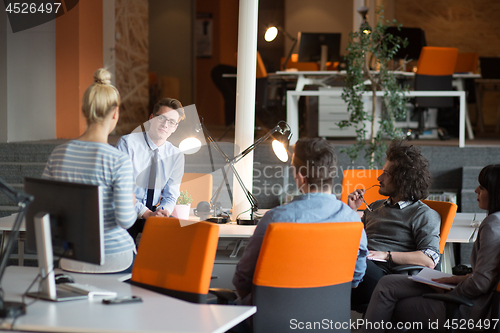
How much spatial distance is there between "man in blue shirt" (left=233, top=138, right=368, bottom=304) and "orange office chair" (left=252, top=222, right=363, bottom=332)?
11cm

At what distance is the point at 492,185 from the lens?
2.27 meters

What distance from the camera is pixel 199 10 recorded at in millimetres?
12172

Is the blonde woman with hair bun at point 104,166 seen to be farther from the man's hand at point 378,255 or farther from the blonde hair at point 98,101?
the man's hand at point 378,255

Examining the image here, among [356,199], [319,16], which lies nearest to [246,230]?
[356,199]

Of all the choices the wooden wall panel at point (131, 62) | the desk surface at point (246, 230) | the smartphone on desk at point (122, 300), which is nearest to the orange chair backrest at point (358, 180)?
the desk surface at point (246, 230)

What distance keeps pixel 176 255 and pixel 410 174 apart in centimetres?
143

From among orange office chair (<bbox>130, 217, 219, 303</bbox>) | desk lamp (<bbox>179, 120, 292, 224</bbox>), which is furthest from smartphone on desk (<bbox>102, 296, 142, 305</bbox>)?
desk lamp (<bbox>179, 120, 292, 224</bbox>)

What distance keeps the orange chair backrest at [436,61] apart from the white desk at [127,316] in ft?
19.1

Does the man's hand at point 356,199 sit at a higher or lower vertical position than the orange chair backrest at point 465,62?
lower

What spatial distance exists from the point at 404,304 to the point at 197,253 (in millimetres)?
1132

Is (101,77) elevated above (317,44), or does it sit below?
below

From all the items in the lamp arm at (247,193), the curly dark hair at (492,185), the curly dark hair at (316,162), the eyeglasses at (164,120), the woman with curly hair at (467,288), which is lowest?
the woman with curly hair at (467,288)

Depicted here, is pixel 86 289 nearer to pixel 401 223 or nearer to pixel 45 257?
pixel 45 257

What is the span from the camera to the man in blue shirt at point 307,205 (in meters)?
1.97
